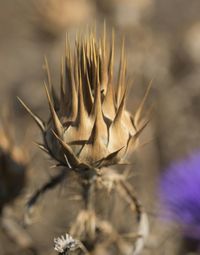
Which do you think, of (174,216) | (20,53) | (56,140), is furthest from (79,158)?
(20,53)

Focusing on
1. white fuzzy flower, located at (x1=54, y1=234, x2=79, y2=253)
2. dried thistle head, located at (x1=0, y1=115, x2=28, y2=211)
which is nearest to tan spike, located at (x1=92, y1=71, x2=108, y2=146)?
white fuzzy flower, located at (x1=54, y1=234, x2=79, y2=253)

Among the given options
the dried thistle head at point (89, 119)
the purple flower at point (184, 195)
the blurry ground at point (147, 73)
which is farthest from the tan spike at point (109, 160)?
the blurry ground at point (147, 73)

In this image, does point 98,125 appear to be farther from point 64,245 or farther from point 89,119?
point 64,245

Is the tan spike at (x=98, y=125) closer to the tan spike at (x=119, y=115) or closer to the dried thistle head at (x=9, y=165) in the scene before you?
the tan spike at (x=119, y=115)

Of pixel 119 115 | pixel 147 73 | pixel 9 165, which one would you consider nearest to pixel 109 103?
pixel 119 115

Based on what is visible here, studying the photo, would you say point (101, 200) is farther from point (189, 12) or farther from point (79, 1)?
point (189, 12)

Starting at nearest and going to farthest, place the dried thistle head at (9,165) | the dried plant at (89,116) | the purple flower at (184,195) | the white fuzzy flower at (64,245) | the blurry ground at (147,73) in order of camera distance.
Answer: the white fuzzy flower at (64,245), the dried plant at (89,116), the dried thistle head at (9,165), the purple flower at (184,195), the blurry ground at (147,73)
